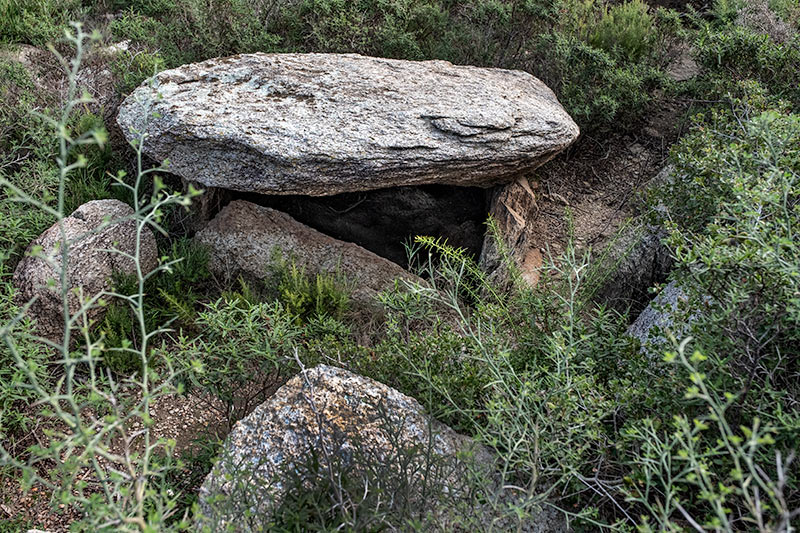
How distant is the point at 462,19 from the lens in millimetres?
5691

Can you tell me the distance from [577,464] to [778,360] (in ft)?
2.53

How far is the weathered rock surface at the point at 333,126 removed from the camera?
382cm

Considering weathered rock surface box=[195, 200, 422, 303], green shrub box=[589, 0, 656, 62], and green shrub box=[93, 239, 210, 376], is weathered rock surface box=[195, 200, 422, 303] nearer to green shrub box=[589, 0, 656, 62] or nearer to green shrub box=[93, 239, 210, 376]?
green shrub box=[93, 239, 210, 376]

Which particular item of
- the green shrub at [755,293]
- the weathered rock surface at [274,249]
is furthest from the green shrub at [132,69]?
the green shrub at [755,293]

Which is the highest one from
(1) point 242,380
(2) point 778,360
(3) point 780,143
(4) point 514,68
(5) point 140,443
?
(3) point 780,143

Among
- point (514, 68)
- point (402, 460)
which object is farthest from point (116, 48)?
point (402, 460)

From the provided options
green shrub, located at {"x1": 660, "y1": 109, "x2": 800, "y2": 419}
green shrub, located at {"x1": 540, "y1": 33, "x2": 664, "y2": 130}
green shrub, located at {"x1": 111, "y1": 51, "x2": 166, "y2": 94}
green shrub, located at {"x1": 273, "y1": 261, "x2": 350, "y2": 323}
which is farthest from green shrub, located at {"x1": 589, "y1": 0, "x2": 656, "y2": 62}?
green shrub, located at {"x1": 111, "y1": 51, "x2": 166, "y2": 94}

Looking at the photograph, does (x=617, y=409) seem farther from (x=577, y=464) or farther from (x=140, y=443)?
(x=140, y=443)

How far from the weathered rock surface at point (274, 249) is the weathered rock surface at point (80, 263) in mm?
415

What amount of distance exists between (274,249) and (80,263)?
1.09 meters

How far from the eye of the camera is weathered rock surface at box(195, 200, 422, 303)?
13.7 ft

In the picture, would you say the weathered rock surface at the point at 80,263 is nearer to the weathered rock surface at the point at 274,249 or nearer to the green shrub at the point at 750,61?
the weathered rock surface at the point at 274,249

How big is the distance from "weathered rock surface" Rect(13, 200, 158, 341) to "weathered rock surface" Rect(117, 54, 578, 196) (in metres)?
0.51

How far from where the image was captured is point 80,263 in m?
3.79
